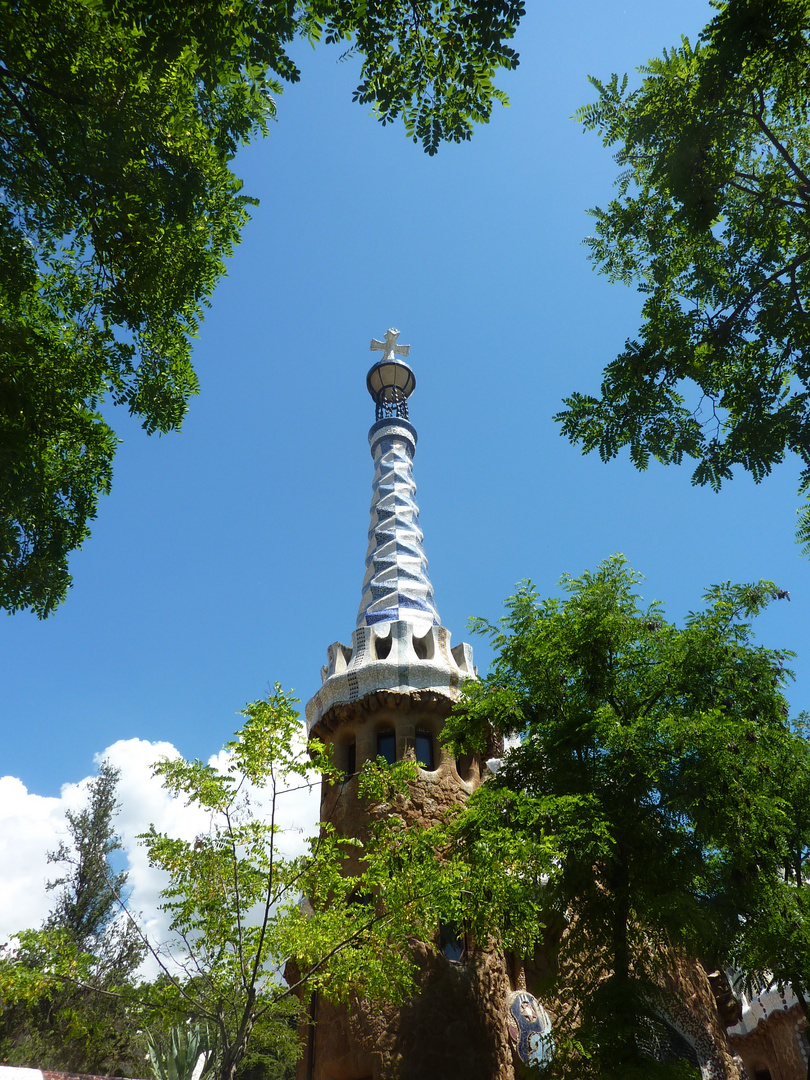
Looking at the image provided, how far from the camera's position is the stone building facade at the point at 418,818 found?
31.0 feet

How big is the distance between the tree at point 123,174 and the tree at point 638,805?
5456 mm

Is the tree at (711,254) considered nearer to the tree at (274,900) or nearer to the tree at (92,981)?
the tree at (274,900)

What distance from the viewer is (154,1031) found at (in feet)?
51.5

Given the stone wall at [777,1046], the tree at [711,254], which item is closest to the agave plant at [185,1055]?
the stone wall at [777,1046]

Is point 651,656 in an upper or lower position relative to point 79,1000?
upper

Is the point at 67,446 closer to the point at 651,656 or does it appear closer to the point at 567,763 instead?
the point at 567,763

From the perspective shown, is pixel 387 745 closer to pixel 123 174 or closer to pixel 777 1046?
pixel 123 174

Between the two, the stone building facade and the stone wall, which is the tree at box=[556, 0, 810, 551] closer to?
the stone building facade

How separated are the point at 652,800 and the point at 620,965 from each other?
1890 millimetres

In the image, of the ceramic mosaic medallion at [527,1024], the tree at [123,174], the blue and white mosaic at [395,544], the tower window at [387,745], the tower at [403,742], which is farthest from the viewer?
the blue and white mosaic at [395,544]

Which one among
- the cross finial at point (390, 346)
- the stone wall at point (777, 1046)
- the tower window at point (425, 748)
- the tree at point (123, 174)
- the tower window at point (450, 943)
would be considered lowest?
the stone wall at point (777, 1046)

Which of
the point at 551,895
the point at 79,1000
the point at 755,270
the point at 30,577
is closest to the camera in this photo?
the point at 755,270

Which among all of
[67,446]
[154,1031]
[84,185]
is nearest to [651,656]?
[67,446]

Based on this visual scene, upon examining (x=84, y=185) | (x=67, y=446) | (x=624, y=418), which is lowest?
(x=624, y=418)
